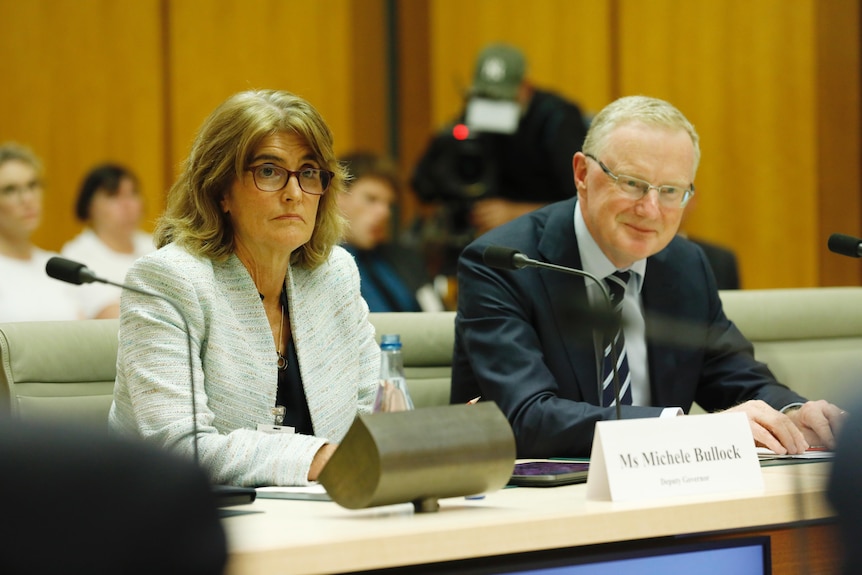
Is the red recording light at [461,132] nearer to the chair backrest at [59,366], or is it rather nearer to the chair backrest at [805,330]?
the chair backrest at [805,330]

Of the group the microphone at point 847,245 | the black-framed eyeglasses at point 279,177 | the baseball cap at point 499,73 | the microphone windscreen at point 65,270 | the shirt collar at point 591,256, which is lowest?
the shirt collar at point 591,256

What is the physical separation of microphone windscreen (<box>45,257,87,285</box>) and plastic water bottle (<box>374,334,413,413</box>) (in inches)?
19.2

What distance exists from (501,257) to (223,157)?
59 centimetres

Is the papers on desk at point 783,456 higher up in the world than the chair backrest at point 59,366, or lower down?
lower down

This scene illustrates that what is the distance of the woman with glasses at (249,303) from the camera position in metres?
2.08

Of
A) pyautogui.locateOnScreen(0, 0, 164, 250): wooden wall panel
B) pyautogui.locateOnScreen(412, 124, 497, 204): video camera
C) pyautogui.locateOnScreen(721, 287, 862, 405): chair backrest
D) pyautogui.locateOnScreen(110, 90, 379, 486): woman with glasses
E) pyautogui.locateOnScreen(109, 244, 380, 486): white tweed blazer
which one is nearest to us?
pyautogui.locateOnScreen(109, 244, 380, 486): white tweed blazer

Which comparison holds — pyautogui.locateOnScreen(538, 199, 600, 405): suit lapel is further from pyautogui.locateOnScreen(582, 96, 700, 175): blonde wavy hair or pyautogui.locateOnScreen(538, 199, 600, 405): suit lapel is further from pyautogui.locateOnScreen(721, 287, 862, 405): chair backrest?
pyautogui.locateOnScreen(721, 287, 862, 405): chair backrest

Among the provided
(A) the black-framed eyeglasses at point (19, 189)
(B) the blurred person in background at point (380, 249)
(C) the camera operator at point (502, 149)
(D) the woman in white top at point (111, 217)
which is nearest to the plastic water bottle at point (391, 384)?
(B) the blurred person in background at point (380, 249)

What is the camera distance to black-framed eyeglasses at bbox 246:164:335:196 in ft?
7.57

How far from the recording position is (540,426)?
2.30m

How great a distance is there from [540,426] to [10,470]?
1.70m

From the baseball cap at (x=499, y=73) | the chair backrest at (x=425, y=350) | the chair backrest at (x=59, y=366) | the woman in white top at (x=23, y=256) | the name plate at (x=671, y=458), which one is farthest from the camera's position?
the baseball cap at (x=499, y=73)

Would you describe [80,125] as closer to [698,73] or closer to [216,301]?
[698,73]

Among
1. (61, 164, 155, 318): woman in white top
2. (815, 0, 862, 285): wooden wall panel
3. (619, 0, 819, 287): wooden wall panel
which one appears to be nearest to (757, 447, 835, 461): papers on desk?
(61, 164, 155, 318): woman in white top
